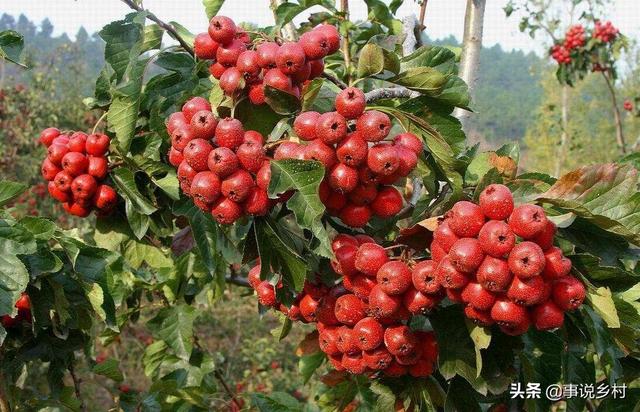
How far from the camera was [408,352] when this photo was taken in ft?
4.72

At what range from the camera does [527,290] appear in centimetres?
119

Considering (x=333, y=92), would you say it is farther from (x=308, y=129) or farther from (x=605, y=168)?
(x=605, y=168)

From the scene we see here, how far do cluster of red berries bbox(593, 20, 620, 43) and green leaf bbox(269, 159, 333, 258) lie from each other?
7.92 meters

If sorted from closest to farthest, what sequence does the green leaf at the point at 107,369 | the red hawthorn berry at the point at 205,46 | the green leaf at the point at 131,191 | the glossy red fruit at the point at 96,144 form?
the red hawthorn berry at the point at 205,46 < the green leaf at the point at 131,191 < the glossy red fruit at the point at 96,144 < the green leaf at the point at 107,369

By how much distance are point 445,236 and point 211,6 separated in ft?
3.40

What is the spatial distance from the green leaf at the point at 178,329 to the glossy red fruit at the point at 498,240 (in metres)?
1.82

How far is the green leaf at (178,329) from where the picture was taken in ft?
9.08

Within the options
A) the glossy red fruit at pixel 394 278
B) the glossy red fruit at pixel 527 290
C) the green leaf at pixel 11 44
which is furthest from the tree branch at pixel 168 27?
the glossy red fruit at pixel 527 290

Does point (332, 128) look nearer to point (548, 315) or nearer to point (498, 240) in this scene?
point (498, 240)

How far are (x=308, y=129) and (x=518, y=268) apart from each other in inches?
19.1

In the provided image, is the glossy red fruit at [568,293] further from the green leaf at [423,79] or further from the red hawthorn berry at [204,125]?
the red hawthorn berry at [204,125]

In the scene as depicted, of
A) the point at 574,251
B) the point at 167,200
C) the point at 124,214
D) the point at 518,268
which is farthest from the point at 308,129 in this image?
the point at 124,214

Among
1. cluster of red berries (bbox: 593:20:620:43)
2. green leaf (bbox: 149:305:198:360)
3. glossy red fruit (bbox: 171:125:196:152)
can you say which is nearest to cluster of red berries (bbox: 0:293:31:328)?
green leaf (bbox: 149:305:198:360)

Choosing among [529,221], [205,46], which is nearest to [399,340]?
[529,221]
